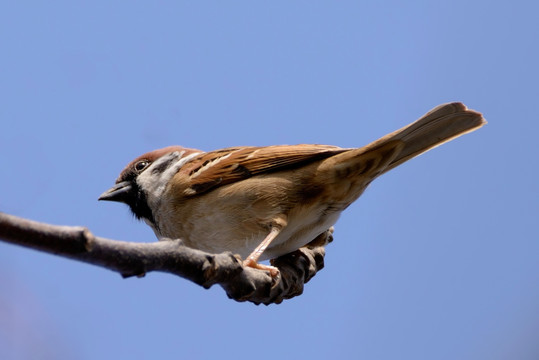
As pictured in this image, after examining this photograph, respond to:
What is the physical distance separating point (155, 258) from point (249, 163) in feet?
8.29

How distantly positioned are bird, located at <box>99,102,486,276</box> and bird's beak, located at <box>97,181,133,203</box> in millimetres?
456

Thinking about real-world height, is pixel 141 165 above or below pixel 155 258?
above

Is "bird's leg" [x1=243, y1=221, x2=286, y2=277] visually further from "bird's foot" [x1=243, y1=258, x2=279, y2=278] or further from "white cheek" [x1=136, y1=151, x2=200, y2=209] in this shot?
"white cheek" [x1=136, y1=151, x2=200, y2=209]

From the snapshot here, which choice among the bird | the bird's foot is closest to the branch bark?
the bird's foot

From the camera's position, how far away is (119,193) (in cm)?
536

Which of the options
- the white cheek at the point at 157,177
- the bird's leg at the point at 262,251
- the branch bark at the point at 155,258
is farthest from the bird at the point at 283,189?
the branch bark at the point at 155,258

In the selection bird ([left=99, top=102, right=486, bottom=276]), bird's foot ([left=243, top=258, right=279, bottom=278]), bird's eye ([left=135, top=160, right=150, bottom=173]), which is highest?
bird's eye ([left=135, top=160, right=150, bottom=173])

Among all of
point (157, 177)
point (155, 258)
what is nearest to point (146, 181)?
point (157, 177)

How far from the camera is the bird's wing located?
15.9ft

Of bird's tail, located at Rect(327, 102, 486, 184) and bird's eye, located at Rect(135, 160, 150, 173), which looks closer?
bird's tail, located at Rect(327, 102, 486, 184)

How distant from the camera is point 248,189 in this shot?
4.77 meters

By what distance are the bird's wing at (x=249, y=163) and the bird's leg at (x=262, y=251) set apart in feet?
1.72

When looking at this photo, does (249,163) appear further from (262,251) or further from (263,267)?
(263,267)

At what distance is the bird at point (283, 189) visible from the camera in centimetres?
464
